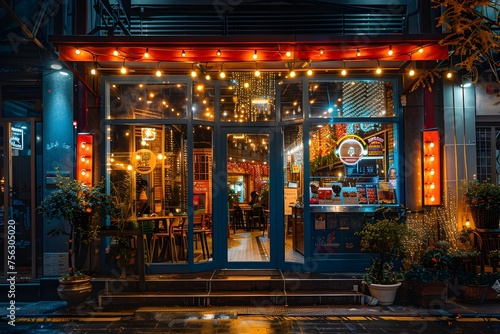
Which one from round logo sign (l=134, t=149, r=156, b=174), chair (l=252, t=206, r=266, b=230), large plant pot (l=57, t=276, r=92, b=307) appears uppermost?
round logo sign (l=134, t=149, r=156, b=174)

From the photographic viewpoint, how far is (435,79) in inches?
361

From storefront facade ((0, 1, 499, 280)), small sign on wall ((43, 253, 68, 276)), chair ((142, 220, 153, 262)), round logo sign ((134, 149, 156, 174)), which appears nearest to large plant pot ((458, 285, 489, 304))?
storefront facade ((0, 1, 499, 280))

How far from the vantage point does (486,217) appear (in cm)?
838

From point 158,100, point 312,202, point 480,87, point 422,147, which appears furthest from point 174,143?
point 480,87

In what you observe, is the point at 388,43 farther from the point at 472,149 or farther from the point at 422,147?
the point at 472,149

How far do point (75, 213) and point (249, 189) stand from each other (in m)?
3.98

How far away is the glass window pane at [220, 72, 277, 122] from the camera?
31.1ft

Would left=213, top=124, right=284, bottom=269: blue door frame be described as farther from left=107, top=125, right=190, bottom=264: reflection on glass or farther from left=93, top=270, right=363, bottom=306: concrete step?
left=107, top=125, right=190, bottom=264: reflection on glass

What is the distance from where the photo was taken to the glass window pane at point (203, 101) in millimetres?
9322

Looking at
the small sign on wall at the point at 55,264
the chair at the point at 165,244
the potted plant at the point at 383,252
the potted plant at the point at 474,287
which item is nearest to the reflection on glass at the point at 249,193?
the chair at the point at 165,244

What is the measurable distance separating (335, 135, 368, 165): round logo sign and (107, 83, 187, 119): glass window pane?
359 centimetres

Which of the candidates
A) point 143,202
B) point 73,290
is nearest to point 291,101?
point 143,202

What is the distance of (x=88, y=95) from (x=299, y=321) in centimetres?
638

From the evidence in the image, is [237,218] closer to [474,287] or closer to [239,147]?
[239,147]
